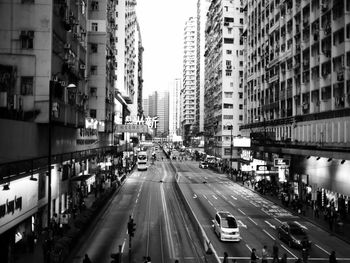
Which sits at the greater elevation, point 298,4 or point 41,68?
point 298,4

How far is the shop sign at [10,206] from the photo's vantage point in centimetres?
2239

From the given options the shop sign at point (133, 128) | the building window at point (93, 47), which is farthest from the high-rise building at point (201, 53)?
the building window at point (93, 47)

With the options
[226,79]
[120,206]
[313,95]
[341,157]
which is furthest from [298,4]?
[226,79]

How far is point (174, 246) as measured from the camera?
28.0 m

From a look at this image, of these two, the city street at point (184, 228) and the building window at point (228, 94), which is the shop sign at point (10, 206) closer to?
the city street at point (184, 228)

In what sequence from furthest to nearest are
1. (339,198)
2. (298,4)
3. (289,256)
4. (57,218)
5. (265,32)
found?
1. (265,32)
2. (298,4)
3. (339,198)
4. (57,218)
5. (289,256)

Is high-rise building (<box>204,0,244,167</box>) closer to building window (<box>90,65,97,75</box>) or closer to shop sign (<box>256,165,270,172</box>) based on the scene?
building window (<box>90,65,97,75</box>)

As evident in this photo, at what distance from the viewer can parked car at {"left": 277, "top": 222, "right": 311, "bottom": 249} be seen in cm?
2724

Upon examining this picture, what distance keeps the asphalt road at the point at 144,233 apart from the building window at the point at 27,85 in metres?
10.6

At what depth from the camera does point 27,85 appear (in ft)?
93.6

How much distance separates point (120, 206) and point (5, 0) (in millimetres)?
23770

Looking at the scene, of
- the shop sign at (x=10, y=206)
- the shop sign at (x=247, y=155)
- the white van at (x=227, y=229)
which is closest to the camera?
the shop sign at (x=10, y=206)

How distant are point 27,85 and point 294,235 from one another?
2035 centimetres

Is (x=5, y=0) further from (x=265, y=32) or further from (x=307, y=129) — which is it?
(x=265, y=32)
